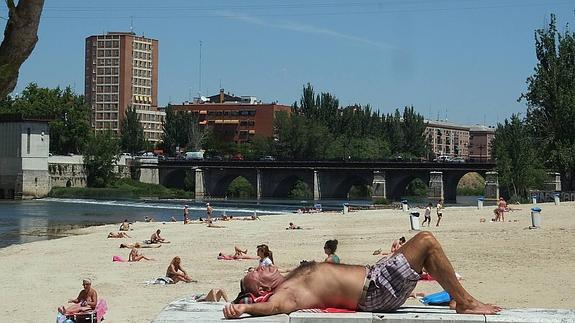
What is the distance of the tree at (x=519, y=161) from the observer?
66062 millimetres

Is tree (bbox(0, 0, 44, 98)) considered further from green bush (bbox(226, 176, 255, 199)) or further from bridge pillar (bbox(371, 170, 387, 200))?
green bush (bbox(226, 176, 255, 199))

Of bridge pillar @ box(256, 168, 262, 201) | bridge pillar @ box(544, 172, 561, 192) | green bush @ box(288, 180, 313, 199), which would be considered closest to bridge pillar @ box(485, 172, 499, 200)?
bridge pillar @ box(544, 172, 561, 192)

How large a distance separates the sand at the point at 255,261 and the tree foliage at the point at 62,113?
83.0 meters

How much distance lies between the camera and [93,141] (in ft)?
397

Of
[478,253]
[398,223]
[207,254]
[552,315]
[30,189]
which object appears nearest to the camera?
[552,315]

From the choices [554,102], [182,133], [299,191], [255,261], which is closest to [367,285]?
[255,261]

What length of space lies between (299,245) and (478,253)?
9654 millimetres

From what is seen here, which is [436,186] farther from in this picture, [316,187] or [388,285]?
[388,285]

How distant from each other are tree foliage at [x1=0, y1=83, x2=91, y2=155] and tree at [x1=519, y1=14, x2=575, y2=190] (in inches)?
3069

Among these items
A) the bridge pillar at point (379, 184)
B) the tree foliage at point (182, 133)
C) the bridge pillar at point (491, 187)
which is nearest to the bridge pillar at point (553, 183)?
the bridge pillar at point (491, 187)

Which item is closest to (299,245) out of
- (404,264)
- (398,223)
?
(398,223)

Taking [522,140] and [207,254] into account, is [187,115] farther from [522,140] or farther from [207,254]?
[207,254]

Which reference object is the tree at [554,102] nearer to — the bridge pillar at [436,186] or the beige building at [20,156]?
the bridge pillar at [436,186]

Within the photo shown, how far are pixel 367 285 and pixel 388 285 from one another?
17 cm
